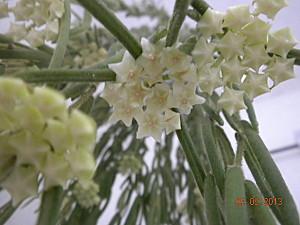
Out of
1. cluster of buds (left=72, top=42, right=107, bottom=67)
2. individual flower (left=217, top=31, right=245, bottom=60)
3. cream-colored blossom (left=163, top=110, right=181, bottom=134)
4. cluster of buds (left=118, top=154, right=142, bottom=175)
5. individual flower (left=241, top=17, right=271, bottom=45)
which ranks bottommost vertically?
cream-colored blossom (left=163, top=110, right=181, bottom=134)

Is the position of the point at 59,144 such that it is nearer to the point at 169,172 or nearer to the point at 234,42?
the point at 234,42

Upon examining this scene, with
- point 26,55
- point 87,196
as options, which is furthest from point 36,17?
point 87,196

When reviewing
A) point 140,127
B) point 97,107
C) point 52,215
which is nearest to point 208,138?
point 140,127

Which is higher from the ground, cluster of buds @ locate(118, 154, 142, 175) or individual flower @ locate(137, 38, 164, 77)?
cluster of buds @ locate(118, 154, 142, 175)

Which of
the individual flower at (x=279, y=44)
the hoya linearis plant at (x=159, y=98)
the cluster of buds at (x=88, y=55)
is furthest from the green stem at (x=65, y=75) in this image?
the cluster of buds at (x=88, y=55)

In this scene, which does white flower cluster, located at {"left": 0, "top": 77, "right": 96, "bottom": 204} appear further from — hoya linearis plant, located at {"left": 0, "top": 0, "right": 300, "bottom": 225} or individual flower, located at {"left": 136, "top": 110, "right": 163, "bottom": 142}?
individual flower, located at {"left": 136, "top": 110, "right": 163, "bottom": 142}

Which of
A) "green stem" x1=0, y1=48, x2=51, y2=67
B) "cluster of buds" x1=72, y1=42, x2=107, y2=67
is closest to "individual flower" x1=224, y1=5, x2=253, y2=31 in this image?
"green stem" x1=0, y1=48, x2=51, y2=67

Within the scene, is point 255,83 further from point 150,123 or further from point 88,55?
point 88,55
